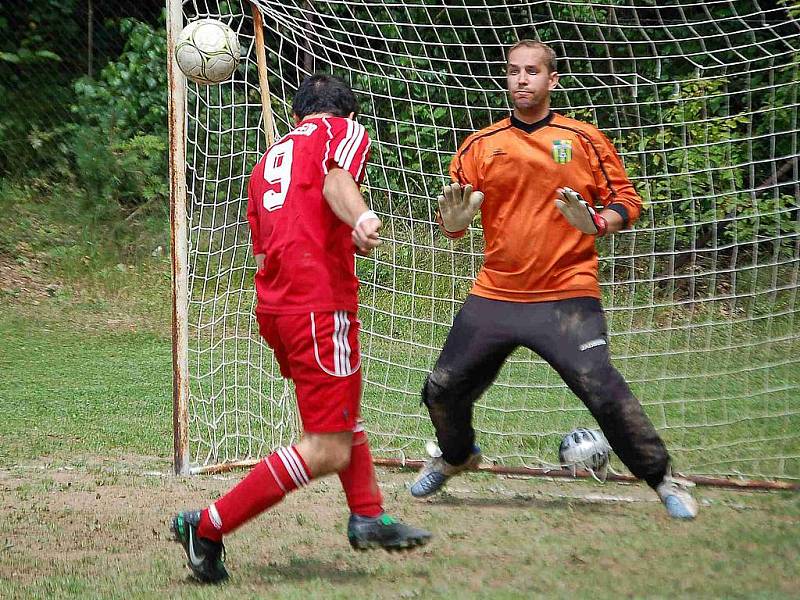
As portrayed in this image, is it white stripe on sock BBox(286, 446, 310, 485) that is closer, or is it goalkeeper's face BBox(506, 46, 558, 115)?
white stripe on sock BBox(286, 446, 310, 485)

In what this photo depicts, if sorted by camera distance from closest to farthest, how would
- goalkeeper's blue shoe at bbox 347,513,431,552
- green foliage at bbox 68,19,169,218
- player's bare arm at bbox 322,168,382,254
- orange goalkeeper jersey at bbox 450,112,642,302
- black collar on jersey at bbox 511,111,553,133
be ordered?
player's bare arm at bbox 322,168,382,254, goalkeeper's blue shoe at bbox 347,513,431,552, orange goalkeeper jersey at bbox 450,112,642,302, black collar on jersey at bbox 511,111,553,133, green foliage at bbox 68,19,169,218

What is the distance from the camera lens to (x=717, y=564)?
386 cm

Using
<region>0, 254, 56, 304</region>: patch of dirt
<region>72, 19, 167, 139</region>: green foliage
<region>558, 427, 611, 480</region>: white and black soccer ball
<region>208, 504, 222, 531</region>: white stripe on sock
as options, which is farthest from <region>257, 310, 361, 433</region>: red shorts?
<region>72, 19, 167, 139</region>: green foliage

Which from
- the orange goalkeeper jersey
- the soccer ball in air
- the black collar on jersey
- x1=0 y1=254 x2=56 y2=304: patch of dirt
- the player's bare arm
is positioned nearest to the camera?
the player's bare arm

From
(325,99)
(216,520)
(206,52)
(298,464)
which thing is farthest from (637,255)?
(216,520)

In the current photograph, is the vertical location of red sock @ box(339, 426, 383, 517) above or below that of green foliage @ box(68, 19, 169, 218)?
below

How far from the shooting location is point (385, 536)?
151 inches

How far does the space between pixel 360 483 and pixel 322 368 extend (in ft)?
1.63

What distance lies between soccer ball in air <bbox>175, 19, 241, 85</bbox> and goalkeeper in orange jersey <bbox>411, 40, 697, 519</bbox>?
1495 millimetres

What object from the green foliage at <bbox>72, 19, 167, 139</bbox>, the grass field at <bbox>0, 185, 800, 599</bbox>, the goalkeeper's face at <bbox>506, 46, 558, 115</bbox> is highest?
the green foliage at <bbox>72, 19, 167, 139</bbox>

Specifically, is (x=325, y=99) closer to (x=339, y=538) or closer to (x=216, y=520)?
(x=216, y=520)

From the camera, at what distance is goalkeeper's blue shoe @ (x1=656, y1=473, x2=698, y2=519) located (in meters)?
4.57

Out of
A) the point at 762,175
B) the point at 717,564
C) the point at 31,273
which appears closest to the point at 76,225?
the point at 31,273

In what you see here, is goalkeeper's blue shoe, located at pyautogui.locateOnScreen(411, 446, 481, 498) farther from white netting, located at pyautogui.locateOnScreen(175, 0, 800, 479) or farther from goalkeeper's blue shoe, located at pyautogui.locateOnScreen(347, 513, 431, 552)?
goalkeeper's blue shoe, located at pyautogui.locateOnScreen(347, 513, 431, 552)
